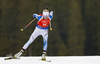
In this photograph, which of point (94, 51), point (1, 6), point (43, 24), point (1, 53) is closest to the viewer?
point (43, 24)

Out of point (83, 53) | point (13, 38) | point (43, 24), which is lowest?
point (83, 53)

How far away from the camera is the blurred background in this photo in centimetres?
1803

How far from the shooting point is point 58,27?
20.7m

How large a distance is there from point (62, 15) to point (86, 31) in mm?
3213

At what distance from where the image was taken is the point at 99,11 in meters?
21.1

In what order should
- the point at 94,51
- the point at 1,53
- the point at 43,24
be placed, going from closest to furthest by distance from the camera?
the point at 43,24
the point at 1,53
the point at 94,51

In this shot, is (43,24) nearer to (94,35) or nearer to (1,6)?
(1,6)

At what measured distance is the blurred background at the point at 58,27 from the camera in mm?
18031

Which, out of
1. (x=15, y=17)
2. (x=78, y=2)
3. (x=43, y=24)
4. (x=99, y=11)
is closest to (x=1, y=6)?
(x=15, y=17)

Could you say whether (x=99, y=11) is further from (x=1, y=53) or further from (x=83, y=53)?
(x=1, y=53)

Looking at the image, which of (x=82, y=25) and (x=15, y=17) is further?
(x=82, y=25)

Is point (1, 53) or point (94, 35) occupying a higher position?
point (94, 35)

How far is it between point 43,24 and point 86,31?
17.1 metres

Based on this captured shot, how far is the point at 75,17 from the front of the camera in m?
20.7
